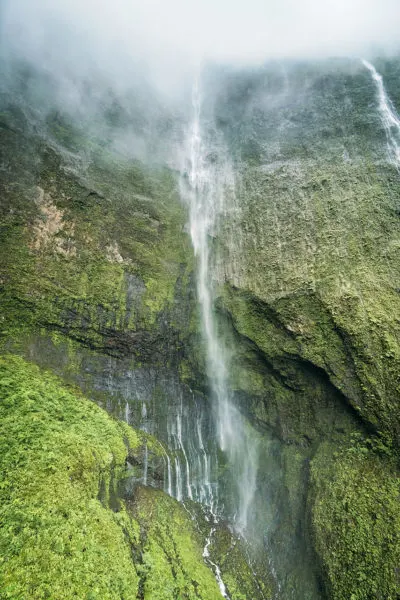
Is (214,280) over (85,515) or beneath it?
over

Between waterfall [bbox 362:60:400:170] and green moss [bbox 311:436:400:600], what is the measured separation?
30.8 ft

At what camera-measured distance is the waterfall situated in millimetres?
13109

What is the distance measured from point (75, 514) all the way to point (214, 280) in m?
8.66

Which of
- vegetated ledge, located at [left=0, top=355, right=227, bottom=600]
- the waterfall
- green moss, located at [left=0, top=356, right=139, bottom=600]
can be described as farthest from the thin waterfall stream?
the waterfall

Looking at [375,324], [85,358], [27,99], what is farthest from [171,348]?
[27,99]

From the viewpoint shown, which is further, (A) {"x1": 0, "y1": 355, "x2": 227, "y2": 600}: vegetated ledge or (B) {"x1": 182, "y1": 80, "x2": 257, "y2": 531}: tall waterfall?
(B) {"x1": 182, "y1": 80, "x2": 257, "y2": 531}: tall waterfall

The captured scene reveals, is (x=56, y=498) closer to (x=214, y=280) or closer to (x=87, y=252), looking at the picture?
(x=87, y=252)

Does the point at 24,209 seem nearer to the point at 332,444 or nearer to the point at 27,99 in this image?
the point at 27,99

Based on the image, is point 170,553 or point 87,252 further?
point 87,252

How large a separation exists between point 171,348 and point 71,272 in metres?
4.13

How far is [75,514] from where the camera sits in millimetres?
7164

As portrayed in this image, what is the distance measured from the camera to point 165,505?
10047 millimetres

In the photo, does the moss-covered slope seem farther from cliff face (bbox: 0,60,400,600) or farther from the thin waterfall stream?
the thin waterfall stream

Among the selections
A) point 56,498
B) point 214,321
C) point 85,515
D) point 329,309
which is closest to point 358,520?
point 329,309
